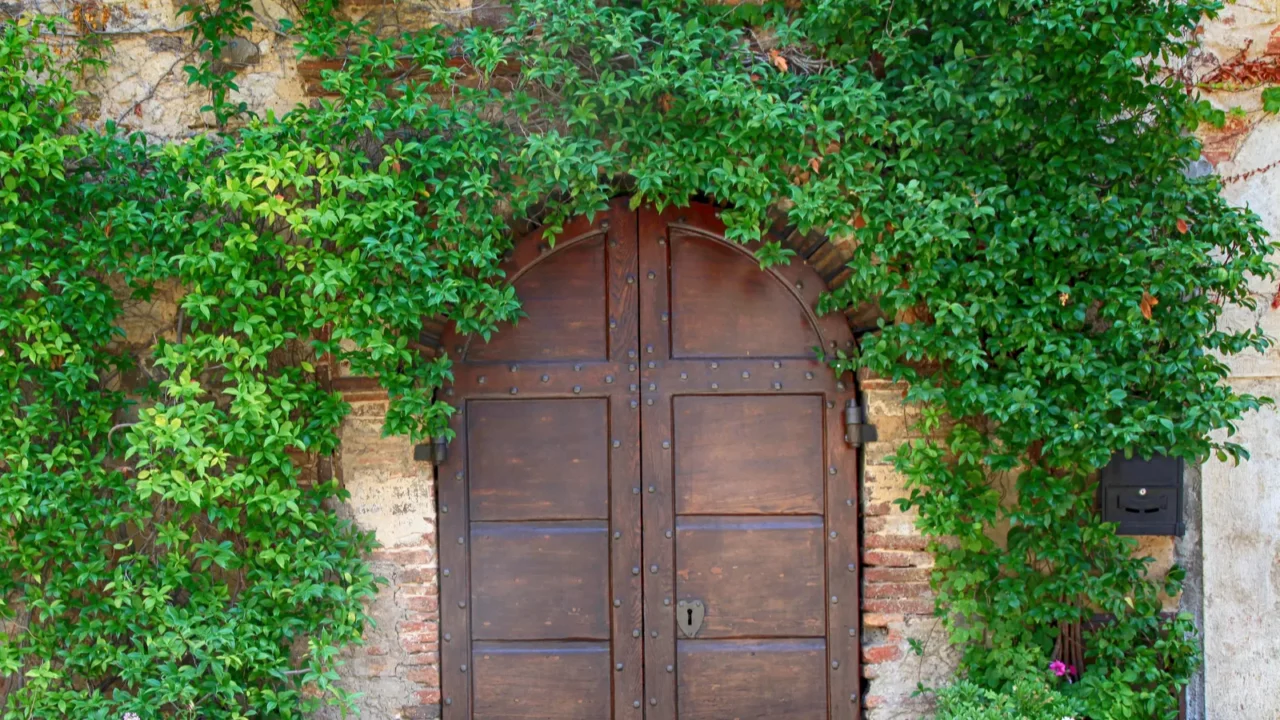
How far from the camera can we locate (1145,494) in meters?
3.34

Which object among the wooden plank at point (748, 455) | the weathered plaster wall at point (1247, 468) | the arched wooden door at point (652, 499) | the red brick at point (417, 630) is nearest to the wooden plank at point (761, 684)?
the arched wooden door at point (652, 499)

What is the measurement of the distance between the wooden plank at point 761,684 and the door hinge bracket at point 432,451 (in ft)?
3.42

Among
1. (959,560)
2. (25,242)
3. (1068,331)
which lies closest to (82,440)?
(25,242)

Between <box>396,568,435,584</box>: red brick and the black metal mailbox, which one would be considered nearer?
the black metal mailbox

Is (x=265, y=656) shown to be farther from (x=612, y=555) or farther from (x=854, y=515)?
(x=854, y=515)

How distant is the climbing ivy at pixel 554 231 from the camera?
3.18m

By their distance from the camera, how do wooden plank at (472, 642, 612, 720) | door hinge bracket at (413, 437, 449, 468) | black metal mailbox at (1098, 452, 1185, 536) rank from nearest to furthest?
1. black metal mailbox at (1098, 452, 1185, 536)
2. door hinge bracket at (413, 437, 449, 468)
3. wooden plank at (472, 642, 612, 720)

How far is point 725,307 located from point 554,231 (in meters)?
0.64

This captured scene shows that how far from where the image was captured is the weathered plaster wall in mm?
3479

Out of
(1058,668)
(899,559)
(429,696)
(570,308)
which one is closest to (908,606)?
(899,559)

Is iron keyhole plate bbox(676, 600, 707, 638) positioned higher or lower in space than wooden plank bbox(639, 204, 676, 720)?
lower

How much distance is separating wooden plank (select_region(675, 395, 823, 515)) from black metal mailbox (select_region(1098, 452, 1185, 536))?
0.93 m

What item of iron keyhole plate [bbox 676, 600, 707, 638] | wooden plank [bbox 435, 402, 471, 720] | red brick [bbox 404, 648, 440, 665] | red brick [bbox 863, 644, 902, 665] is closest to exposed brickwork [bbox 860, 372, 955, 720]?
red brick [bbox 863, 644, 902, 665]

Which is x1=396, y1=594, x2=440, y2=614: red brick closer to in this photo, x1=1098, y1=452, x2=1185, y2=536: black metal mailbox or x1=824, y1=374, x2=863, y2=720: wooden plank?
x1=824, y1=374, x2=863, y2=720: wooden plank
